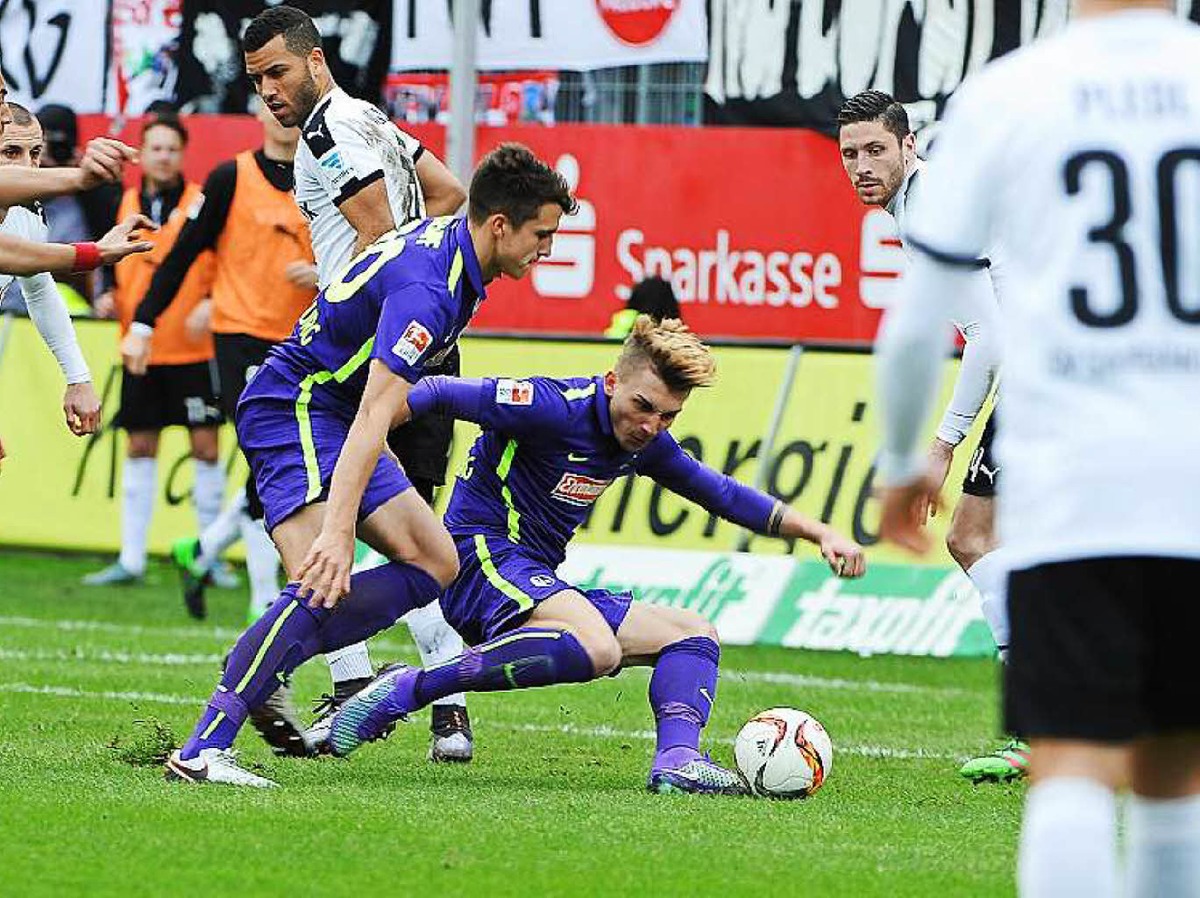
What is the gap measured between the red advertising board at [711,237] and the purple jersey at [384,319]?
25.8ft

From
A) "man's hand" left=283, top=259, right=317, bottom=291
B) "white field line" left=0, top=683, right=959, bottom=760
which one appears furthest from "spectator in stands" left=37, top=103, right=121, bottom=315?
"white field line" left=0, top=683, right=959, bottom=760

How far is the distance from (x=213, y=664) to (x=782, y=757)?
152 inches

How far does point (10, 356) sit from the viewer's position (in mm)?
14359

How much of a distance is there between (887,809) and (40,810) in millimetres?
2353

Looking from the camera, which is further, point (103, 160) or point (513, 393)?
point (513, 393)

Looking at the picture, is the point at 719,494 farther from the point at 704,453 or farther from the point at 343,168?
the point at 704,453

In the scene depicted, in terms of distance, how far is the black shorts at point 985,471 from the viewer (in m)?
8.30

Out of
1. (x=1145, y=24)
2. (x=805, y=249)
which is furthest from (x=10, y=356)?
(x=1145, y=24)

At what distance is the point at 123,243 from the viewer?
23.8 feet

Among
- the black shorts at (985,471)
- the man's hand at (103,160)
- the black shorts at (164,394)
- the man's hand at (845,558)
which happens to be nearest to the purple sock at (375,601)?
the man's hand at (845,558)

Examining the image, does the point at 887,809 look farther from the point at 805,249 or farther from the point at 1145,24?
the point at 805,249

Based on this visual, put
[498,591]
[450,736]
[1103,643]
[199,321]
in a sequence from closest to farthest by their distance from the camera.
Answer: [1103,643] < [498,591] < [450,736] < [199,321]

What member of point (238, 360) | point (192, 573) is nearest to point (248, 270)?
point (238, 360)

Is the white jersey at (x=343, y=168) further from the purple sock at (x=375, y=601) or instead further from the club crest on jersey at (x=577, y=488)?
the purple sock at (x=375, y=601)
